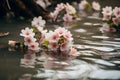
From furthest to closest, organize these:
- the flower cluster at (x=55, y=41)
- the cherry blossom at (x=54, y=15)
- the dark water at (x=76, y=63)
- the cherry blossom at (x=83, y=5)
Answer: the cherry blossom at (x=83, y=5) → the cherry blossom at (x=54, y=15) → the flower cluster at (x=55, y=41) → the dark water at (x=76, y=63)

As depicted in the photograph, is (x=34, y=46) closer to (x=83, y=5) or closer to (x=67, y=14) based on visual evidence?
(x=67, y=14)

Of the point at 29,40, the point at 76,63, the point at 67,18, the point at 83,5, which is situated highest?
the point at 83,5

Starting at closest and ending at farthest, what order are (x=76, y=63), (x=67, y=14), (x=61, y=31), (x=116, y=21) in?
(x=76, y=63) < (x=61, y=31) < (x=116, y=21) < (x=67, y=14)

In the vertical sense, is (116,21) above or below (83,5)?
below

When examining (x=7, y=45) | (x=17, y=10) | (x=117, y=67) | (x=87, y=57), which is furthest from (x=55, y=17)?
(x=117, y=67)

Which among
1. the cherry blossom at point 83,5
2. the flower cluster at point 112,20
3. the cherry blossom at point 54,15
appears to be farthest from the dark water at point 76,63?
the cherry blossom at point 83,5

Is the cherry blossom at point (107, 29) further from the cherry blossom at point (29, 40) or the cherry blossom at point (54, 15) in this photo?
the cherry blossom at point (29, 40)

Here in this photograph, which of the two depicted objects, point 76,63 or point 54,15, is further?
point 54,15

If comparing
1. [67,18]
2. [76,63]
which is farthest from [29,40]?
[67,18]

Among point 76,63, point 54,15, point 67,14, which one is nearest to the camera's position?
point 76,63
